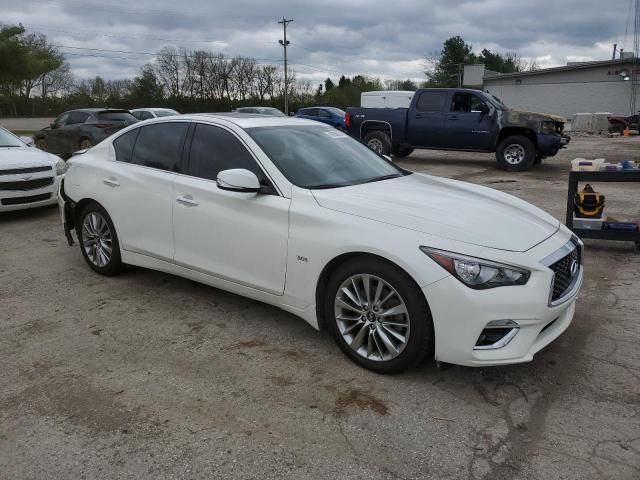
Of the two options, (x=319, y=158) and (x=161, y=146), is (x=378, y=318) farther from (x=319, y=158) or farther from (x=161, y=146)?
(x=161, y=146)

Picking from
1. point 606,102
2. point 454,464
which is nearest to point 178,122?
point 454,464

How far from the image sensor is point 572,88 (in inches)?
1724

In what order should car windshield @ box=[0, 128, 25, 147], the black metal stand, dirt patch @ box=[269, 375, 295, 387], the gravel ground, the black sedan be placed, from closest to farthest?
the gravel ground, dirt patch @ box=[269, 375, 295, 387], the black metal stand, car windshield @ box=[0, 128, 25, 147], the black sedan

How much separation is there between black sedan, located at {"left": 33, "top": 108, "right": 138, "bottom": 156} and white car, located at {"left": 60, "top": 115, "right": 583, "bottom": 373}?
1074 centimetres

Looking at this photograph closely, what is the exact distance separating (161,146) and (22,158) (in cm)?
463

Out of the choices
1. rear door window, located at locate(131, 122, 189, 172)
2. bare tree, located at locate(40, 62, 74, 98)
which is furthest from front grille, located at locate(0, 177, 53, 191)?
bare tree, located at locate(40, 62, 74, 98)

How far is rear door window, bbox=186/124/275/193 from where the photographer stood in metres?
4.12

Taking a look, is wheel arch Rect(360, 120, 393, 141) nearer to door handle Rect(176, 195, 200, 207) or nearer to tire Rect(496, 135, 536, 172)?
tire Rect(496, 135, 536, 172)

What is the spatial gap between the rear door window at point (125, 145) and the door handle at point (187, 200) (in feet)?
3.14

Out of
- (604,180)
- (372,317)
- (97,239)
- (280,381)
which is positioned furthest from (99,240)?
(604,180)

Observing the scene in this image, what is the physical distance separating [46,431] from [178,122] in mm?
2719

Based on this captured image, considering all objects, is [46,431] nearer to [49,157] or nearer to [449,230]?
[449,230]

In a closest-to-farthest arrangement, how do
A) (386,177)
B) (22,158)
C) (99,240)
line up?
(386,177), (99,240), (22,158)

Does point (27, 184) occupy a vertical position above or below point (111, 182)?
below
